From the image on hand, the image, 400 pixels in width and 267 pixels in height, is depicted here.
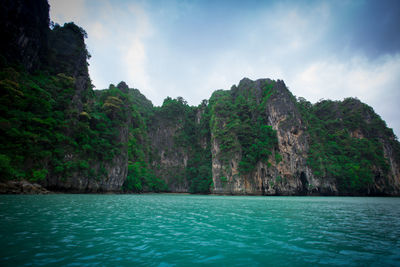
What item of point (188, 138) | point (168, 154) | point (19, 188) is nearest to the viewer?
point (19, 188)

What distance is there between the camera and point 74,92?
3077 centimetres

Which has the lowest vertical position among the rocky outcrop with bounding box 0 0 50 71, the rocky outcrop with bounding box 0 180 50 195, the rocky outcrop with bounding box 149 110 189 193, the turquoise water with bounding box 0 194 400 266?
the turquoise water with bounding box 0 194 400 266

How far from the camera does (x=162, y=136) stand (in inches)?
2584

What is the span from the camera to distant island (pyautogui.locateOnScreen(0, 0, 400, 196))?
A: 23.0 m

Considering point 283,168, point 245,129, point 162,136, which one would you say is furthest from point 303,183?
point 162,136

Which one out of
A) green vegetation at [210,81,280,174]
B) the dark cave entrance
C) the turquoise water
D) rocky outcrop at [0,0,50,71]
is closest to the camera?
the turquoise water

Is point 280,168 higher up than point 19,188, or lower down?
higher up

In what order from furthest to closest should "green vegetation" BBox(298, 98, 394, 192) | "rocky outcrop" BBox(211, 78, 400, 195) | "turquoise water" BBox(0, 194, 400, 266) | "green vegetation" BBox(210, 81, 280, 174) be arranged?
1. "green vegetation" BBox(210, 81, 280, 174)
2. "green vegetation" BBox(298, 98, 394, 192)
3. "rocky outcrop" BBox(211, 78, 400, 195)
4. "turquoise water" BBox(0, 194, 400, 266)

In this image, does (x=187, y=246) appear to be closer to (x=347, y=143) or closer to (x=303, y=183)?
(x=303, y=183)

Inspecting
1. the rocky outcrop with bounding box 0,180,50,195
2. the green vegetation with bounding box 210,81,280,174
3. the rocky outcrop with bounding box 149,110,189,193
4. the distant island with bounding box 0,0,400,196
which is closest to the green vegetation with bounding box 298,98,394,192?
the distant island with bounding box 0,0,400,196

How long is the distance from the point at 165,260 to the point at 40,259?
93.7 inches

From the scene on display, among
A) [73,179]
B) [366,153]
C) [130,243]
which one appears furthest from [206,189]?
[130,243]

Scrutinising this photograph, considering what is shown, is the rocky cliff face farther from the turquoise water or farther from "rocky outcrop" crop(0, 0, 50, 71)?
"rocky outcrop" crop(0, 0, 50, 71)

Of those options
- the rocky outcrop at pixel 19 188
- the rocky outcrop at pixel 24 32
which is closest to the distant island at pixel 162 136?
the rocky outcrop at pixel 24 32
